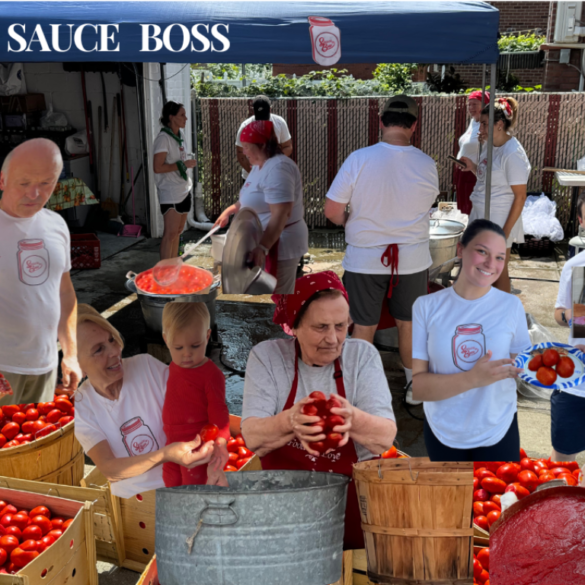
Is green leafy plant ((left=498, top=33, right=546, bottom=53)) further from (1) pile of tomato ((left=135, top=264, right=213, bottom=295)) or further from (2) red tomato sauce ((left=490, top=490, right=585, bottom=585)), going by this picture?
(2) red tomato sauce ((left=490, top=490, right=585, bottom=585))

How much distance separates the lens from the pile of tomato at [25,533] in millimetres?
2695

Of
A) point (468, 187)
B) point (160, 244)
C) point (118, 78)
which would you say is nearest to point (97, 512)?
point (160, 244)

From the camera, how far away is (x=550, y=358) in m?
2.27

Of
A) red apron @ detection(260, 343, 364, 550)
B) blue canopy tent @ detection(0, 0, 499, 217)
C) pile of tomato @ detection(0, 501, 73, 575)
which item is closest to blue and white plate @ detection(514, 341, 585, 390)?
red apron @ detection(260, 343, 364, 550)

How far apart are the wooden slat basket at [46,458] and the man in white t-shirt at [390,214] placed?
63.1 inches

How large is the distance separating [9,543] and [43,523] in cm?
15

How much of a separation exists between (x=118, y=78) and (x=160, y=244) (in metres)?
4.54

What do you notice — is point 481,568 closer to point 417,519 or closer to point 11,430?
point 417,519

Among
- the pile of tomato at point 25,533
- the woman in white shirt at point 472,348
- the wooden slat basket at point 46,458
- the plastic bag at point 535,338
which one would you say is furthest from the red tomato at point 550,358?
the wooden slat basket at point 46,458

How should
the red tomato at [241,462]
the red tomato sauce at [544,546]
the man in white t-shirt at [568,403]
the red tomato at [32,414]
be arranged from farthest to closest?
the red tomato at [32,414] < the red tomato at [241,462] < the man in white t-shirt at [568,403] < the red tomato sauce at [544,546]

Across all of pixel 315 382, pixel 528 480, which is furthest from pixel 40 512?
pixel 528 480

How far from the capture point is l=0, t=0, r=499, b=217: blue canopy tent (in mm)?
2258

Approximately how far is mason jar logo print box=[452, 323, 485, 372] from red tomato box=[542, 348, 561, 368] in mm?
212

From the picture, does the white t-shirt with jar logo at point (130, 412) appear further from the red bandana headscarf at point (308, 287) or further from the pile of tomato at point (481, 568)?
the pile of tomato at point (481, 568)
